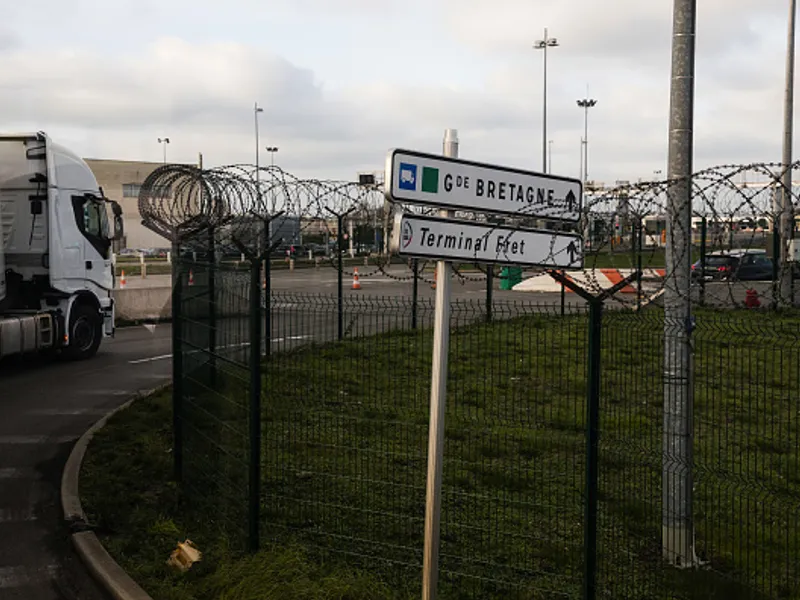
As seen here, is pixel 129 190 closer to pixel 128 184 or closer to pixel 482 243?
pixel 128 184

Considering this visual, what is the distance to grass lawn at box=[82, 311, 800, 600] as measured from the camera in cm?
534

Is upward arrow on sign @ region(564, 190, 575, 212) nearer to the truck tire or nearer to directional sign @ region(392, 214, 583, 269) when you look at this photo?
directional sign @ region(392, 214, 583, 269)

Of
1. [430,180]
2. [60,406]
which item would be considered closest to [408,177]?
[430,180]

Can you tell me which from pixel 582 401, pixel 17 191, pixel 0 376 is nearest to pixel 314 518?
pixel 582 401

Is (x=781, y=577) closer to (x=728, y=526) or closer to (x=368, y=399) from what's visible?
(x=728, y=526)

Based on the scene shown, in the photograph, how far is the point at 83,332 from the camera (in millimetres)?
14977

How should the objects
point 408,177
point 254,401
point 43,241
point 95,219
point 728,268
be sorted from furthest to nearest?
point 95,219 → point 43,241 → point 728,268 → point 254,401 → point 408,177

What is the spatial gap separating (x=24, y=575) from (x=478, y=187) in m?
4.26

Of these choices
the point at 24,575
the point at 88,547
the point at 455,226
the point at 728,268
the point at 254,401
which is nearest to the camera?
the point at 455,226

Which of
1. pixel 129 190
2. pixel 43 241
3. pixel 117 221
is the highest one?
pixel 129 190

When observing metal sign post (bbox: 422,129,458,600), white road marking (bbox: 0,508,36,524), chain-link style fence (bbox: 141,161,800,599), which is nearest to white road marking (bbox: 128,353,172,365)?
chain-link style fence (bbox: 141,161,800,599)

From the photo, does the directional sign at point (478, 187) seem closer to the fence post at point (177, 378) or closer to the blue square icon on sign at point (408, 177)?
the blue square icon on sign at point (408, 177)

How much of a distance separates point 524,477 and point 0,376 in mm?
9686

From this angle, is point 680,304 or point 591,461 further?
point 680,304
